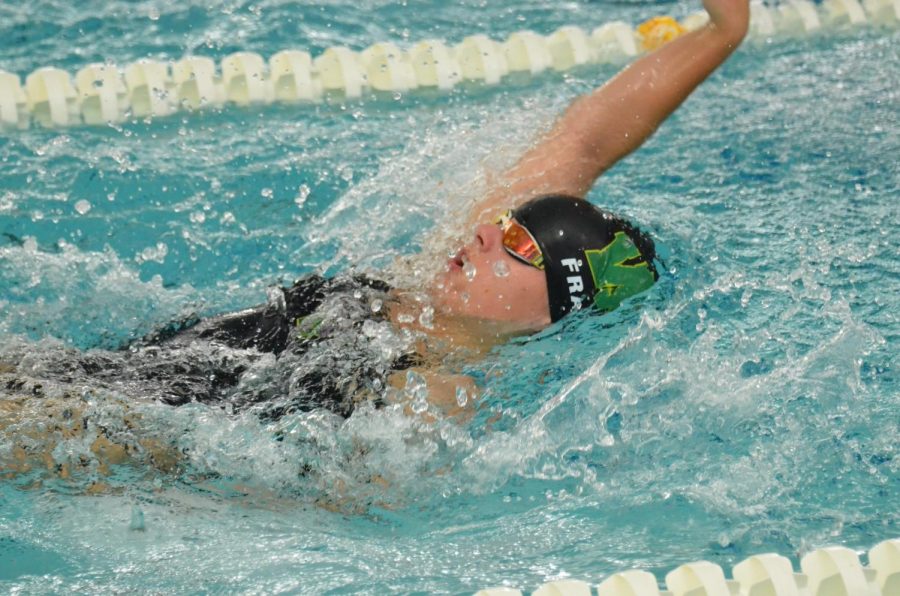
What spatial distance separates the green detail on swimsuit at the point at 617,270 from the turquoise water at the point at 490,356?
0.20 meters

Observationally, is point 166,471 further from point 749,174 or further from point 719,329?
point 749,174

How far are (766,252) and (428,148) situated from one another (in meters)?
1.20

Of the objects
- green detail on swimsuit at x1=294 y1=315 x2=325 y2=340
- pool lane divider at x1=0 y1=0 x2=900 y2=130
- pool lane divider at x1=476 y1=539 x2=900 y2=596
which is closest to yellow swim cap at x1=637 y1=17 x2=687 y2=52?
pool lane divider at x1=0 y1=0 x2=900 y2=130

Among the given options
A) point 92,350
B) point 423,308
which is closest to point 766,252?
point 423,308

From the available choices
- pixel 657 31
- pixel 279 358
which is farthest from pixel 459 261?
pixel 657 31

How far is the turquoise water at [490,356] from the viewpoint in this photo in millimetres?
2260

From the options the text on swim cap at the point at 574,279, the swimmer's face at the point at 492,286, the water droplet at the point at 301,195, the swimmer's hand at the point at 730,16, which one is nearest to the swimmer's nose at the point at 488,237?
the swimmer's face at the point at 492,286

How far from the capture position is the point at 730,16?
9.21 feet

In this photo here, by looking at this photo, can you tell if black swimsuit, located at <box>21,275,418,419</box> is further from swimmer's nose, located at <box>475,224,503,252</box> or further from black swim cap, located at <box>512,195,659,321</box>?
black swim cap, located at <box>512,195,659,321</box>

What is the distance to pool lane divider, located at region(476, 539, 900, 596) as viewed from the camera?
2017mm

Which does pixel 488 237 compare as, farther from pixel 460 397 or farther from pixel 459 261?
pixel 460 397

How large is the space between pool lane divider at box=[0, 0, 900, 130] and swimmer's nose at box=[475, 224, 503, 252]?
1923 millimetres

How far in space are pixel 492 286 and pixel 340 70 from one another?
7.04 ft

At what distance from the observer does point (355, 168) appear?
12.5 feet
